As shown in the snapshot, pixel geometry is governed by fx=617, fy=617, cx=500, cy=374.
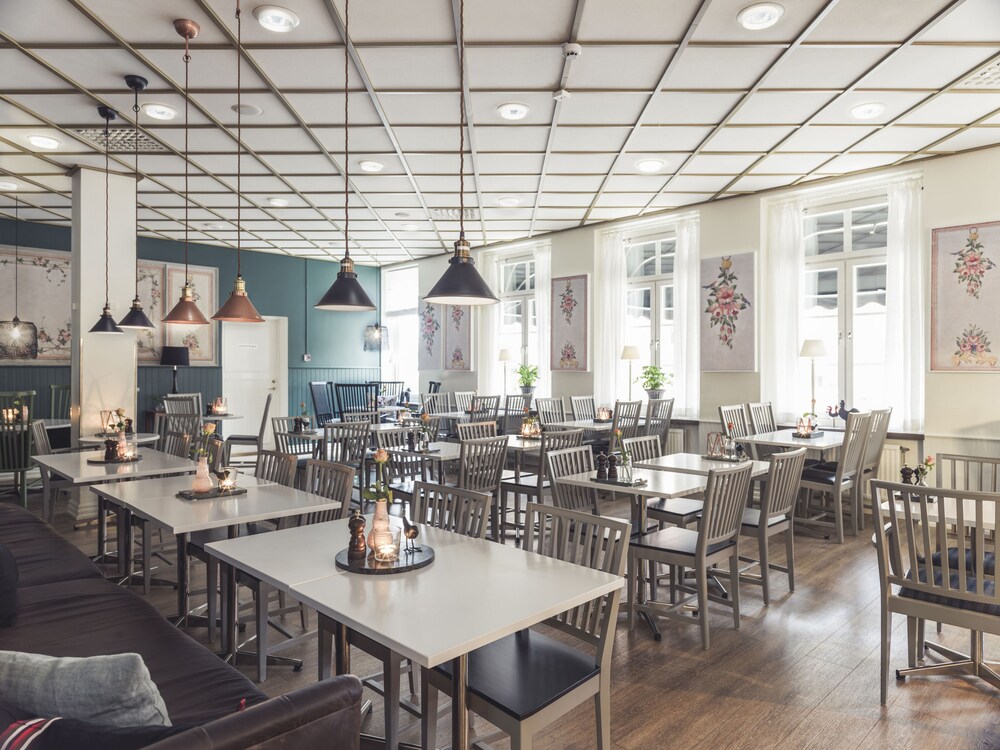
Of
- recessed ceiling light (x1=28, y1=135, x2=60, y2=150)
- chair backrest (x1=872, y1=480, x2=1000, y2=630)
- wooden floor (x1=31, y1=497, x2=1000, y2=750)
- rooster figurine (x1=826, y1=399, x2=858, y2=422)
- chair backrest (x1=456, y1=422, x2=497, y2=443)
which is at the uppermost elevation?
recessed ceiling light (x1=28, y1=135, x2=60, y2=150)

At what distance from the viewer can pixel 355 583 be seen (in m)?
1.94

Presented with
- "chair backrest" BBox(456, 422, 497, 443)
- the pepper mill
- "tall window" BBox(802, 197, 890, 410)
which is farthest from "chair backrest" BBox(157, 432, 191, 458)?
"tall window" BBox(802, 197, 890, 410)

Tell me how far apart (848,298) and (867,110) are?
2.38m

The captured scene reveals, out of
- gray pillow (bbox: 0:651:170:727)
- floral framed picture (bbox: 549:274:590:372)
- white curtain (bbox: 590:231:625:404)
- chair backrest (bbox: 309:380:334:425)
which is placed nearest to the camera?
gray pillow (bbox: 0:651:170:727)

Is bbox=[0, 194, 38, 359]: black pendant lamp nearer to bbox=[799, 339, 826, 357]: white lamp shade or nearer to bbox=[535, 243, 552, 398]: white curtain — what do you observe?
bbox=[535, 243, 552, 398]: white curtain

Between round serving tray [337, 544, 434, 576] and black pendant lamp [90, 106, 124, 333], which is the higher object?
black pendant lamp [90, 106, 124, 333]

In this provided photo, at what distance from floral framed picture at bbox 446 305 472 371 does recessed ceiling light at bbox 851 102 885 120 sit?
20.9 feet

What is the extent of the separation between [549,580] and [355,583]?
61cm

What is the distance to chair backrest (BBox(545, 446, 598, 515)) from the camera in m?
3.77

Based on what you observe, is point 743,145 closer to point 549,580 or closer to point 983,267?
point 983,267

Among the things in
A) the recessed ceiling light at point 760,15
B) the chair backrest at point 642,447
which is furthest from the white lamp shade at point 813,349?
the recessed ceiling light at point 760,15

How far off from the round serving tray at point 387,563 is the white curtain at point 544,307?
702cm

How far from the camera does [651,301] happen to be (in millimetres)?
8125

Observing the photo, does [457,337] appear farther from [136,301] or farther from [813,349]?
[813,349]
